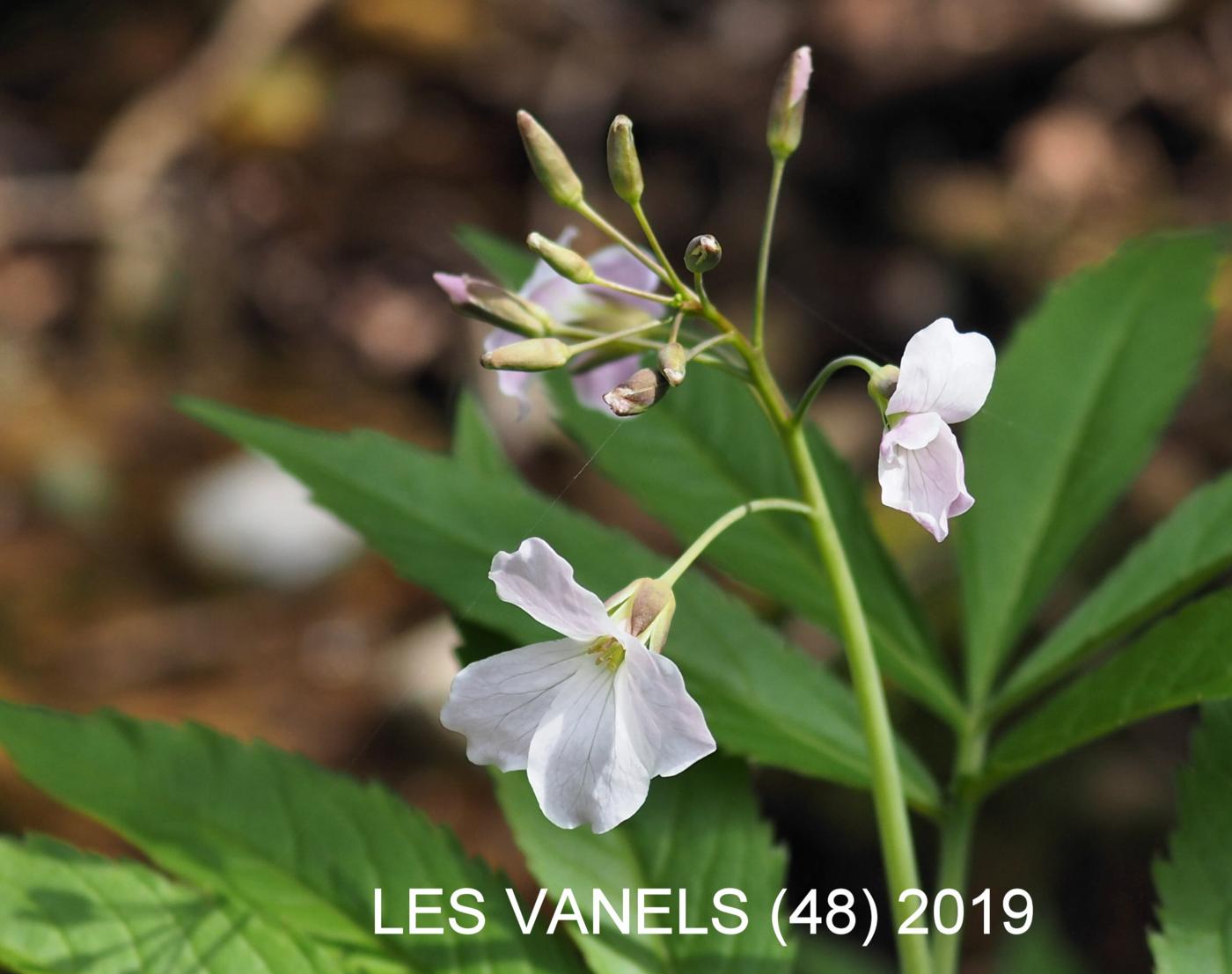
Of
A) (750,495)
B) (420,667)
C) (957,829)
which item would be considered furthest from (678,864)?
(420,667)

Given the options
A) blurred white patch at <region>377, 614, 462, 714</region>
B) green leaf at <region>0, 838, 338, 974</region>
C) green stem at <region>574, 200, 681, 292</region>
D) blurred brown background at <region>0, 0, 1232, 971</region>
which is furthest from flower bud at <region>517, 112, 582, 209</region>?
blurred white patch at <region>377, 614, 462, 714</region>

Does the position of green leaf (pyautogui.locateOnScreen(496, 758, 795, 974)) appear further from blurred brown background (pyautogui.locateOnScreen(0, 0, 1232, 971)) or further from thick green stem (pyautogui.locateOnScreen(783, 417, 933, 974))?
blurred brown background (pyautogui.locateOnScreen(0, 0, 1232, 971))

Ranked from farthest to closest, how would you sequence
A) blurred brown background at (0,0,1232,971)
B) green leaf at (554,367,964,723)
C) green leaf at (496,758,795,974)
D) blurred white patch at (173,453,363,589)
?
blurred white patch at (173,453,363,589) → blurred brown background at (0,0,1232,971) → green leaf at (554,367,964,723) → green leaf at (496,758,795,974)

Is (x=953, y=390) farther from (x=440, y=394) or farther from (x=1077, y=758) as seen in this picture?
(x=440, y=394)

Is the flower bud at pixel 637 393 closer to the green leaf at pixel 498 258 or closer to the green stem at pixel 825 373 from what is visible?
the green stem at pixel 825 373

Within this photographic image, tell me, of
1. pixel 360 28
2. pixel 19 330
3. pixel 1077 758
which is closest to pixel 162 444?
pixel 19 330
